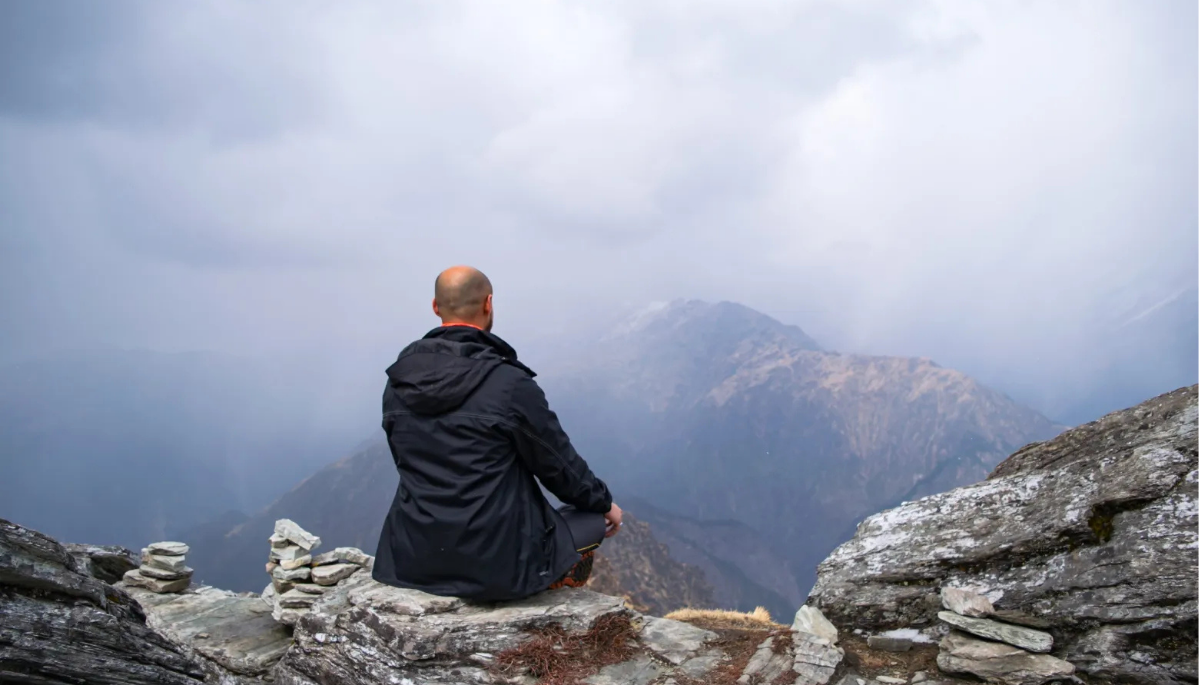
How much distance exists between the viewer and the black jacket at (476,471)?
6.93 m

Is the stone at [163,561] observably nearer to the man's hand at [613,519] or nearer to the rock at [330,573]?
the rock at [330,573]

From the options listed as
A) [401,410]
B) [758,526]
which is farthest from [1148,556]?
[758,526]

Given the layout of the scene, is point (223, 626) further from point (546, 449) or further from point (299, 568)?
point (546, 449)

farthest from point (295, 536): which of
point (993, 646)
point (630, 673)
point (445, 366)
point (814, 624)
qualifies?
point (993, 646)

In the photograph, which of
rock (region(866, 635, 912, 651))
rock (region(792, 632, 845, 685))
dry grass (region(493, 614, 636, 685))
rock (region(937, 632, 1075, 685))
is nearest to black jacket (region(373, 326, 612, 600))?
dry grass (region(493, 614, 636, 685))

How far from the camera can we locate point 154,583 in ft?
44.4

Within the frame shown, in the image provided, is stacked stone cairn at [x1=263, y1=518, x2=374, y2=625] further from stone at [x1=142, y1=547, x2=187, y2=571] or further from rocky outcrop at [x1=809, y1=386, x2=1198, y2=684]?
rocky outcrop at [x1=809, y1=386, x2=1198, y2=684]

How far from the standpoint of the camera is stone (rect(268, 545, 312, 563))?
1234 cm

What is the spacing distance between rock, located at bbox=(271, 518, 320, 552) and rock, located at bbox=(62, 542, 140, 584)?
501cm

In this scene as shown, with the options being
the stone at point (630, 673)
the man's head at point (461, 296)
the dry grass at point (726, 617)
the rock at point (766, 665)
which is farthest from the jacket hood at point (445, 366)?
the dry grass at point (726, 617)

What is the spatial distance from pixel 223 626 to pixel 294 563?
1.61 m

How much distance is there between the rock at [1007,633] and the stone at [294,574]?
11322 millimetres

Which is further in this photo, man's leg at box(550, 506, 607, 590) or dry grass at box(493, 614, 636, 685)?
man's leg at box(550, 506, 607, 590)

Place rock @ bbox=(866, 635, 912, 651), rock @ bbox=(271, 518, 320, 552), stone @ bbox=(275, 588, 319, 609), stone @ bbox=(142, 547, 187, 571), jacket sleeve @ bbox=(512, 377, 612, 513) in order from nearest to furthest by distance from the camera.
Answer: jacket sleeve @ bbox=(512, 377, 612, 513) < rock @ bbox=(866, 635, 912, 651) < stone @ bbox=(275, 588, 319, 609) < rock @ bbox=(271, 518, 320, 552) < stone @ bbox=(142, 547, 187, 571)
